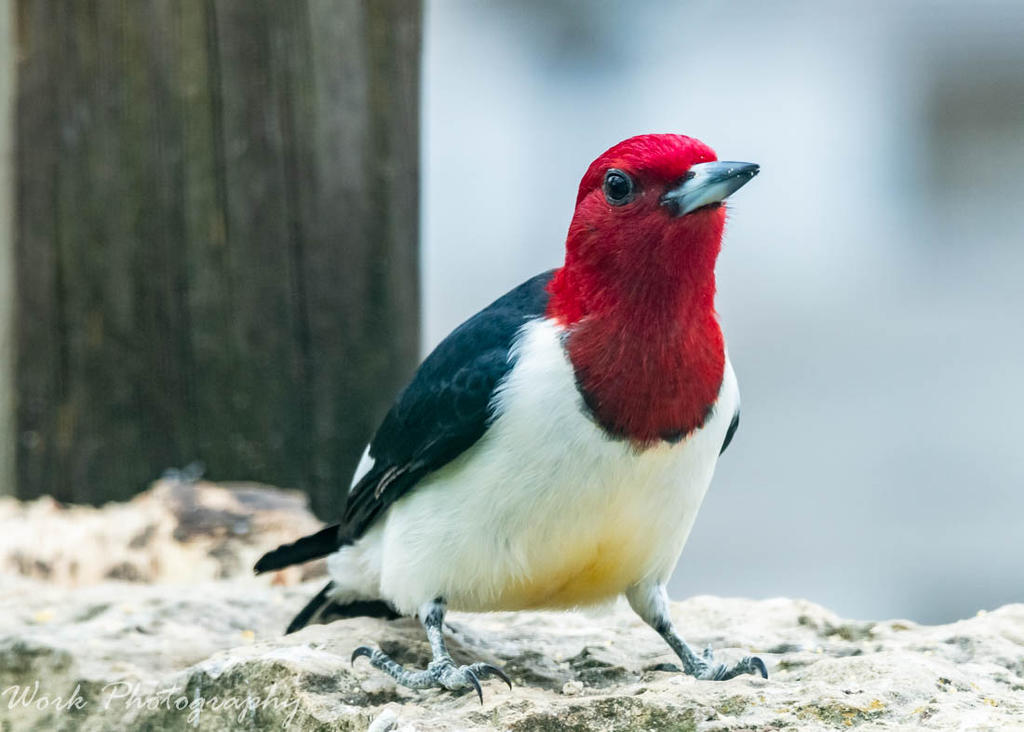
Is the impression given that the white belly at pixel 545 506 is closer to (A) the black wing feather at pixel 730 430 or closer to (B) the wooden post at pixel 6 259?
(A) the black wing feather at pixel 730 430

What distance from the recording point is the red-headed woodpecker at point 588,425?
306 cm

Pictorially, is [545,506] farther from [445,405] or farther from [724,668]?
[724,668]

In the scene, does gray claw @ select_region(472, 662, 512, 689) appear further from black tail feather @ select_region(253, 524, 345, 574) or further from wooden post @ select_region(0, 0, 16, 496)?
wooden post @ select_region(0, 0, 16, 496)

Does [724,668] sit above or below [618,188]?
below

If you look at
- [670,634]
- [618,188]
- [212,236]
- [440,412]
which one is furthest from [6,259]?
[670,634]

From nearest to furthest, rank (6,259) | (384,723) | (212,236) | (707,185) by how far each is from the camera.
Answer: (384,723) → (707,185) → (212,236) → (6,259)

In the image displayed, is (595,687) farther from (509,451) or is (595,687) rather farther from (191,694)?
(191,694)

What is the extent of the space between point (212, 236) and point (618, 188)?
6.56ft

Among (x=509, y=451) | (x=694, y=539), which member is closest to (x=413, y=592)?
(x=509, y=451)

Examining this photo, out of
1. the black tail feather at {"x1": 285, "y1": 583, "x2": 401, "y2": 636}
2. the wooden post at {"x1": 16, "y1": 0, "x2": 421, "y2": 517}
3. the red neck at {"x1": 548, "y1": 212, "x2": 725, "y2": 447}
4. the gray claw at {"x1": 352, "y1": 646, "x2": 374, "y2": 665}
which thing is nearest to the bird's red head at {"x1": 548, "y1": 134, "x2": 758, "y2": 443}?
the red neck at {"x1": 548, "y1": 212, "x2": 725, "y2": 447}

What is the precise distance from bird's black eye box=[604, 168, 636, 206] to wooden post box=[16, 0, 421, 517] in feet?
5.71

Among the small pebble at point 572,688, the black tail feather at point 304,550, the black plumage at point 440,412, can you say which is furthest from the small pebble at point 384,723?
the black tail feather at point 304,550

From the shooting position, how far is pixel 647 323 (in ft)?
10.3

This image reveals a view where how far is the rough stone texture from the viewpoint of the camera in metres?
2.66
